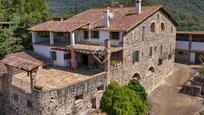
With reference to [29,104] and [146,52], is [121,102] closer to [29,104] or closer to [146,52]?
[29,104]

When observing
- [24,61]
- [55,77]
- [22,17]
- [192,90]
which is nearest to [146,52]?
[192,90]

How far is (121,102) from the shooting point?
91.6 feet

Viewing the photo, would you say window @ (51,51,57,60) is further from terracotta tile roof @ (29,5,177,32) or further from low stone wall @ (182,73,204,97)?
low stone wall @ (182,73,204,97)

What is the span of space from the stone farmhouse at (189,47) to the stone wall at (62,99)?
20.8 m

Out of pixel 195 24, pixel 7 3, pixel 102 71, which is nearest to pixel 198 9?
pixel 195 24

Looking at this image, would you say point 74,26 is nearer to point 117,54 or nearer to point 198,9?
point 117,54

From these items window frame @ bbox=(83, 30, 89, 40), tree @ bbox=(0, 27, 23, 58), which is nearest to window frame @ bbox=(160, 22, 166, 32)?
window frame @ bbox=(83, 30, 89, 40)

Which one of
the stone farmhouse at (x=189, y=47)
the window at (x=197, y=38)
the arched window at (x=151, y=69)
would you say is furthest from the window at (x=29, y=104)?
the window at (x=197, y=38)

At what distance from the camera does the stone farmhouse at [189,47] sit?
43.2 metres

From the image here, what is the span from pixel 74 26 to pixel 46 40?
296 inches

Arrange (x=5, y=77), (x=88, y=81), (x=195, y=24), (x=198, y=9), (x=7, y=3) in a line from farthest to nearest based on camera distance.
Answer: (x=198, y=9) < (x=195, y=24) < (x=7, y=3) < (x=5, y=77) < (x=88, y=81)

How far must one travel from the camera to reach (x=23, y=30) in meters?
39.2

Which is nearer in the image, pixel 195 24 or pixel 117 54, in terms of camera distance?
pixel 117 54

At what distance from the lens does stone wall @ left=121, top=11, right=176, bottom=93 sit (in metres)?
31.9
